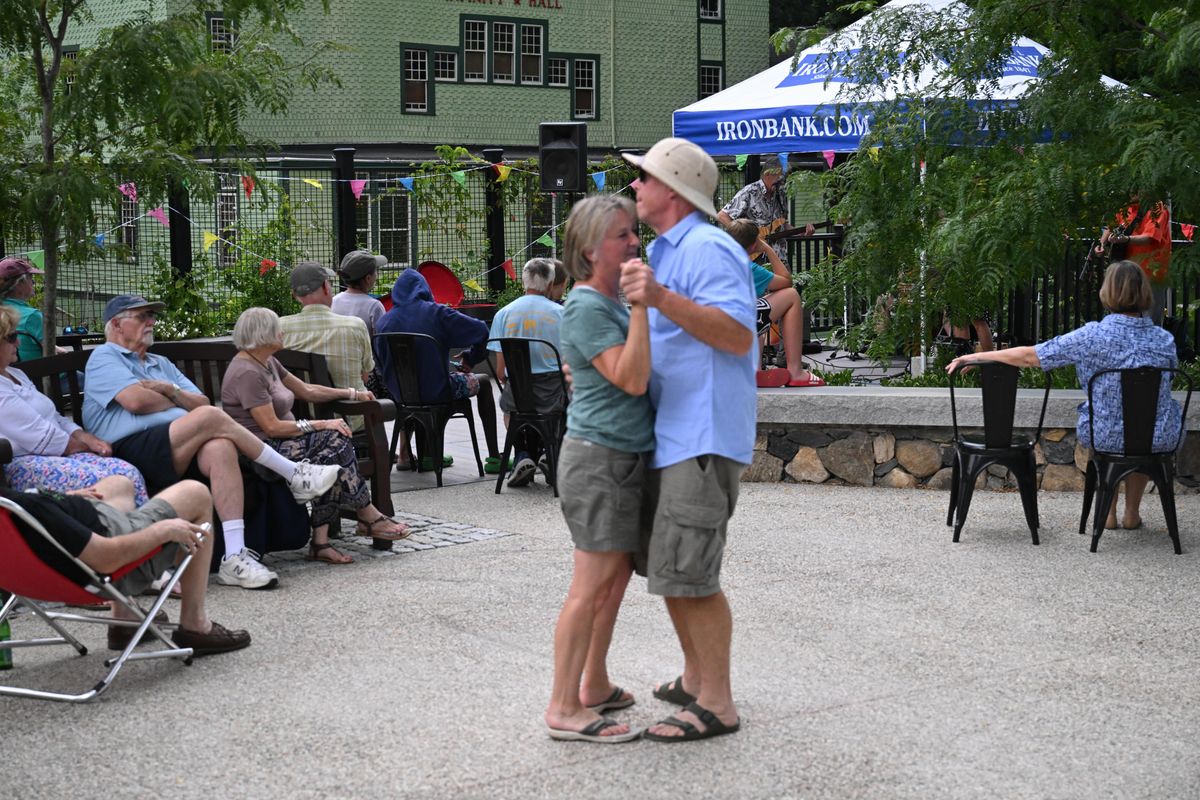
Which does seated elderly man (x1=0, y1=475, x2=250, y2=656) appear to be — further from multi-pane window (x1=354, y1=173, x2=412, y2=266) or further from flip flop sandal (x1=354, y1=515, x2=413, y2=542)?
multi-pane window (x1=354, y1=173, x2=412, y2=266)

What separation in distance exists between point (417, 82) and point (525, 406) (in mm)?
22492

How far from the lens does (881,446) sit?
31.8 ft

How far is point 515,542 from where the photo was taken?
812cm

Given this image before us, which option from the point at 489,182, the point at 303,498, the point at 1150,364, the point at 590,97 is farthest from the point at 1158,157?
the point at 590,97

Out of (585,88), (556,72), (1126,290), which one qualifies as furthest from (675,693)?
(585,88)

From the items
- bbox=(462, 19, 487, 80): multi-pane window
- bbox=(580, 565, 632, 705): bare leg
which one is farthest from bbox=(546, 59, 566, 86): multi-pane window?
bbox=(580, 565, 632, 705): bare leg

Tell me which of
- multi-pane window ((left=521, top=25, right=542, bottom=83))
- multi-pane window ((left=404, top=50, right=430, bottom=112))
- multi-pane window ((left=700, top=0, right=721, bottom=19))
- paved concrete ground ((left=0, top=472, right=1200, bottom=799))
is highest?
multi-pane window ((left=700, top=0, right=721, bottom=19))

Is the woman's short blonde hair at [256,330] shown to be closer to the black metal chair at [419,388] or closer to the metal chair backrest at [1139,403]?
the black metal chair at [419,388]

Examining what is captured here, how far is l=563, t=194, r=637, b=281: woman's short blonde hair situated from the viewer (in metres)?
4.67

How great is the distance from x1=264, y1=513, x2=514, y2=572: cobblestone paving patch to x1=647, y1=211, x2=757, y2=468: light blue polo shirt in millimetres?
3400

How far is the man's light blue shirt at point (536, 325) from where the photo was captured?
9.68 meters

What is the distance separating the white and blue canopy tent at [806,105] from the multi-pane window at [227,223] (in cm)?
548

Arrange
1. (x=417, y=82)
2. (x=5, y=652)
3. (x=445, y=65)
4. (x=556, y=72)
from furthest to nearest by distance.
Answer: (x=556, y=72) < (x=445, y=65) < (x=417, y=82) < (x=5, y=652)

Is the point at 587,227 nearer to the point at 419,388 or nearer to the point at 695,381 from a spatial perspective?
the point at 695,381
